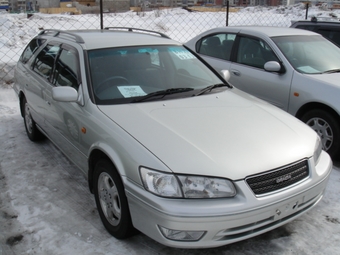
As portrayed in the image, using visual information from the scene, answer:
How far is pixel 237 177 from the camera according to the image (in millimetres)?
2482

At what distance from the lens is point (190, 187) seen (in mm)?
2449

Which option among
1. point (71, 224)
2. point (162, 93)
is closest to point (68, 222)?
point (71, 224)

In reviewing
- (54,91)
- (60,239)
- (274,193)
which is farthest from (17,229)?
(274,193)

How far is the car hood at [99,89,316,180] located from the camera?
8.36ft

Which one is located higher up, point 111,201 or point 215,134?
point 215,134

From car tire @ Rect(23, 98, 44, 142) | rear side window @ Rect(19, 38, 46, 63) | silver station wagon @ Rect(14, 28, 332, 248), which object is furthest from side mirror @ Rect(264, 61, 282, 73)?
car tire @ Rect(23, 98, 44, 142)

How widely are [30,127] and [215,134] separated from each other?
3185mm

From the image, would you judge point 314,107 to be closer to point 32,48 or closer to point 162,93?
point 162,93

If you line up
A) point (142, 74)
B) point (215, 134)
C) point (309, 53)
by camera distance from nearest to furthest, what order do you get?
point (215, 134), point (142, 74), point (309, 53)

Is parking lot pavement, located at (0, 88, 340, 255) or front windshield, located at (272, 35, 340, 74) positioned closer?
parking lot pavement, located at (0, 88, 340, 255)

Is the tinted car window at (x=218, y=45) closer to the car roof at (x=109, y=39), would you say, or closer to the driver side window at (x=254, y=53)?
the driver side window at (x=254, y=53)

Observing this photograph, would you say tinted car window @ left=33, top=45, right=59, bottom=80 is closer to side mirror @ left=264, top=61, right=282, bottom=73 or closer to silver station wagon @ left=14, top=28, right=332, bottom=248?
silver station wagon @ left=14, top=28, right=332, bottom=248

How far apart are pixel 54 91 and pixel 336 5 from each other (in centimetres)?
3985

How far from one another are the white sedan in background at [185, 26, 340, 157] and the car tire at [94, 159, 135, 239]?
289 cm
